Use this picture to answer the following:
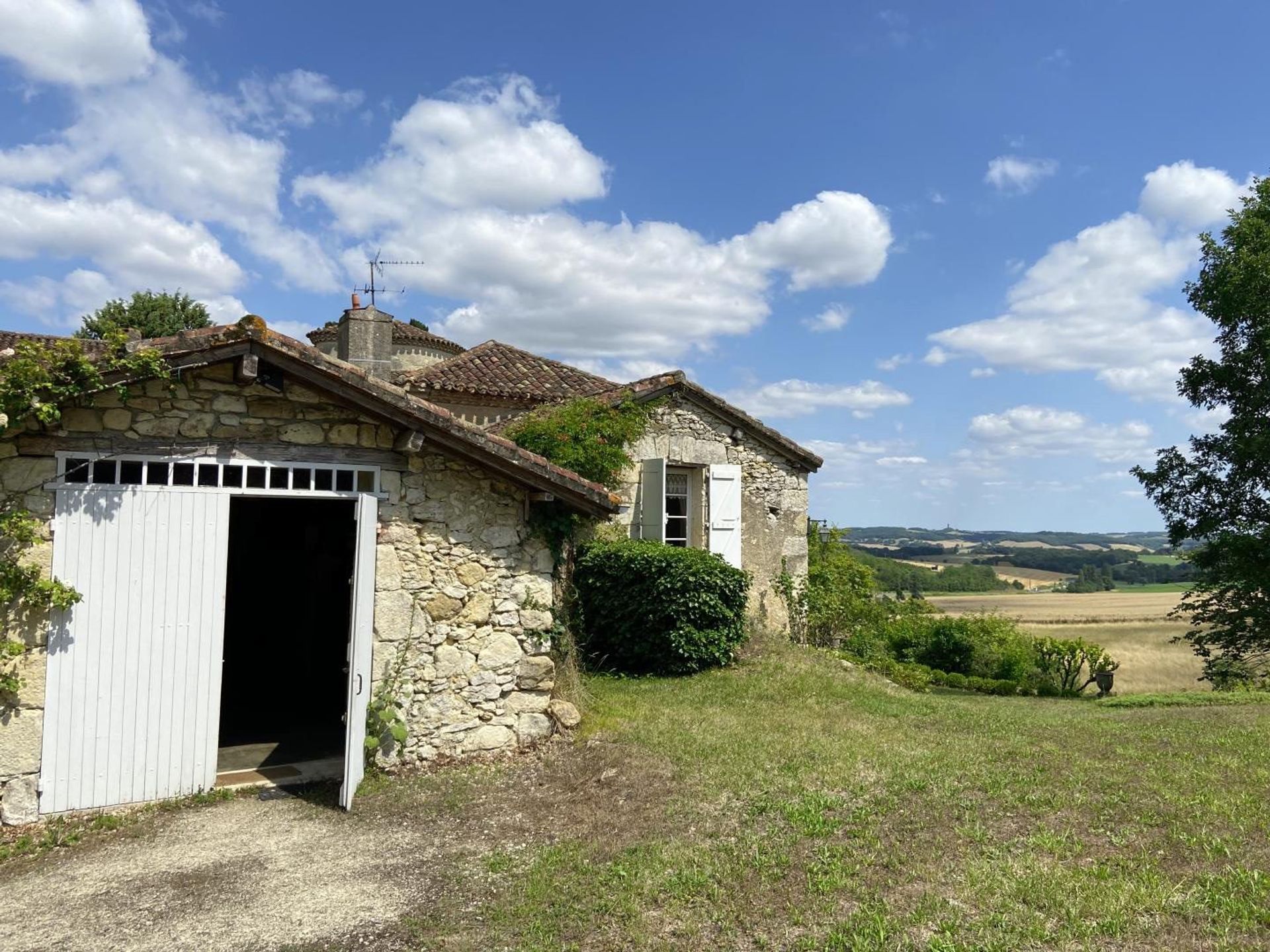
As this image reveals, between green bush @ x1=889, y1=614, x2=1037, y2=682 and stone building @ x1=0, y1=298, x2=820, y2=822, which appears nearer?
stone building @ x1=0, y1=298, x2=820, y2=822

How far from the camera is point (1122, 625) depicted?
31672 mm

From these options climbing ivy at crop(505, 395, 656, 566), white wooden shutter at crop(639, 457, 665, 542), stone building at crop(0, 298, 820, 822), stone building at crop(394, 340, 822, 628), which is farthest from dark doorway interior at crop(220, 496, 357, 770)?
white wooden shutter at crop(639, 457, 665, 542)

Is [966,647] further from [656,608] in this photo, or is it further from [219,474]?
[219,474]

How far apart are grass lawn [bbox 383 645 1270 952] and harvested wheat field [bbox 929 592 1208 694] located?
1030 centimetres

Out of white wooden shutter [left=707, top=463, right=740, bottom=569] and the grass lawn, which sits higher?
white wooden shutter [left=707, top=463, right=740, bottom=569]

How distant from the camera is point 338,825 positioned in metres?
5.68

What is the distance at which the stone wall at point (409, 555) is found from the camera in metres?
5.61

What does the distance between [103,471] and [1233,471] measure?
67.7 ft

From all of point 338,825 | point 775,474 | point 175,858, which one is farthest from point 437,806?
point 775,474

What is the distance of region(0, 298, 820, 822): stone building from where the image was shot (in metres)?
5.66

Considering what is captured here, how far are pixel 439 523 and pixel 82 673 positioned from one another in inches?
108

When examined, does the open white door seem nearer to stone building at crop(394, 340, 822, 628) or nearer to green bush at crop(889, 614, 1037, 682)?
stone building at crop(394, 340, 822, 628)

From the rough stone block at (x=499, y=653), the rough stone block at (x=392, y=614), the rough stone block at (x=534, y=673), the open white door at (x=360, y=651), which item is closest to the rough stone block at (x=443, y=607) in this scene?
the rough stone block at (x=392, y=614)

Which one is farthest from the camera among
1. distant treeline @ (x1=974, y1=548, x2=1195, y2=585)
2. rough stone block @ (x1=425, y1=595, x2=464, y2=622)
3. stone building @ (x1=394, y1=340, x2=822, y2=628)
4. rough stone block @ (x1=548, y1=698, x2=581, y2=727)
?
distant treeline @ (x1=974, y1=548, x2=1195, y2=585)
